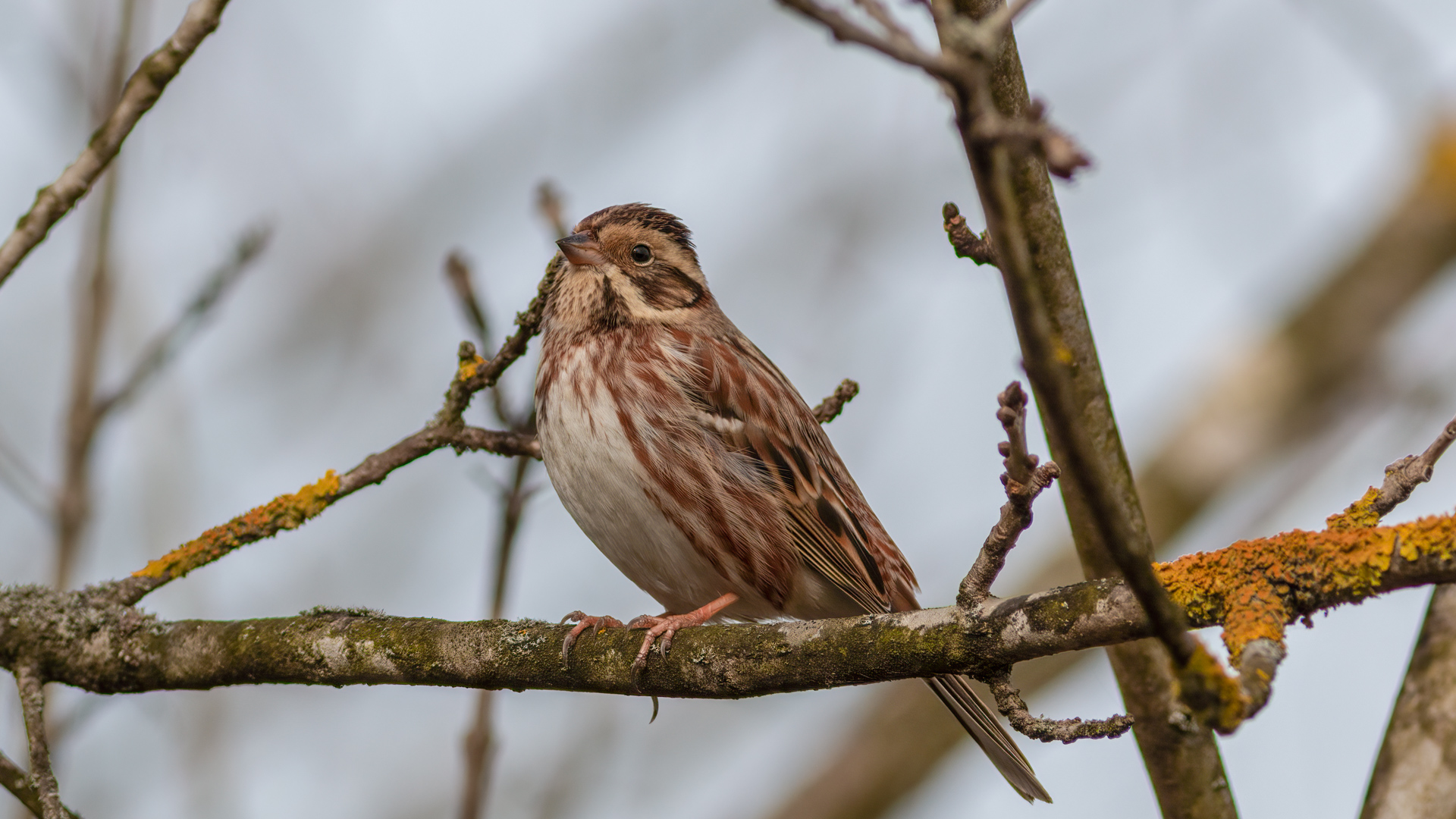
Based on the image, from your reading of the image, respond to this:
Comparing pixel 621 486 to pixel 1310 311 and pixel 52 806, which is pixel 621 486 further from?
pixel 1310 311

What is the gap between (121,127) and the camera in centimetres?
393

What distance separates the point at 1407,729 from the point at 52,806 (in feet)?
12.6

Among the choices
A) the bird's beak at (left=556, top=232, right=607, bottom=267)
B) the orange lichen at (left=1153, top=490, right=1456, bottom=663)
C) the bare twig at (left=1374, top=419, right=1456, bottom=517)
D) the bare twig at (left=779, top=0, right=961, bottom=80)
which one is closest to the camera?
the bare twig at (left=779, top=0, right=961, bottom=80)

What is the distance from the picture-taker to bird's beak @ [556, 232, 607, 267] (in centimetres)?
600

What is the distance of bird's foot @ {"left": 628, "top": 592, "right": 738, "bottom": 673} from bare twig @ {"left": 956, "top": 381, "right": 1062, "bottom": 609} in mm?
1080

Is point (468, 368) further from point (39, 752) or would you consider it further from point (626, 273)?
point (39, 752)

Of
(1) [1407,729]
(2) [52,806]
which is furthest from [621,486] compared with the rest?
A: (1) [1407,729]

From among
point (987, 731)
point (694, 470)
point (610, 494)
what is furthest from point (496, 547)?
point (987, 731)

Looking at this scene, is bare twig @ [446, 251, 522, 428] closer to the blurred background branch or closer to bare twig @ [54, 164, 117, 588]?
bare twig @ [54, 164, 117, 588]

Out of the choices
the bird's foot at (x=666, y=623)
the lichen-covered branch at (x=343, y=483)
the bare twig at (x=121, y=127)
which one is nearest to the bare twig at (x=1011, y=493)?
the bird's foot at (x=666, y=623)

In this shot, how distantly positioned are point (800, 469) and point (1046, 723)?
282cm

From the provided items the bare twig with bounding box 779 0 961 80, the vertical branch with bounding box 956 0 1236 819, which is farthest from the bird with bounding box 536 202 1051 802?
the bare twig with bounding box 779 0 961 80

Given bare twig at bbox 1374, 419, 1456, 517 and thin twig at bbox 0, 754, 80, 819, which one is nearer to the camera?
bare twig at bbox 1374, 419, 1456, 517

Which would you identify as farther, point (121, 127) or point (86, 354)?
point (86, 354)
